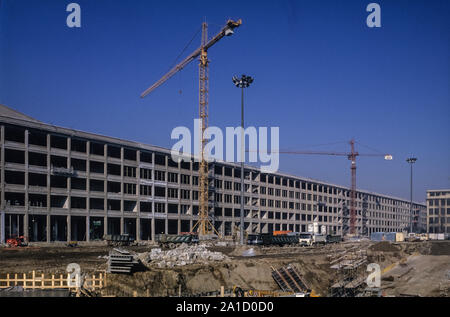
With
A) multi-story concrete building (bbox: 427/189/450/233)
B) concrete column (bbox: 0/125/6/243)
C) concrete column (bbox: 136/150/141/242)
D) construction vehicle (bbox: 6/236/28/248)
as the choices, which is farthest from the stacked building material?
multi-story concrete building (bbox: 427/189/450/233)

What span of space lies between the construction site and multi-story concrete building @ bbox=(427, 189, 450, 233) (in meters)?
48.2

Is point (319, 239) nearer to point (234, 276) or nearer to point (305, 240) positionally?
point (305, 240)

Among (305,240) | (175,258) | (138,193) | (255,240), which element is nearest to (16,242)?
(138,193)

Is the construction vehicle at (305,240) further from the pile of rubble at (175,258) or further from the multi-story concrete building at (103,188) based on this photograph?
the pile of rubble at (175,258)

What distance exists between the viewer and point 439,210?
168 metres

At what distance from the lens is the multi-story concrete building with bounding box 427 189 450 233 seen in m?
166

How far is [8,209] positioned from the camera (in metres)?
68.3

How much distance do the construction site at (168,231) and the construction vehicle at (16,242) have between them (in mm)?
259

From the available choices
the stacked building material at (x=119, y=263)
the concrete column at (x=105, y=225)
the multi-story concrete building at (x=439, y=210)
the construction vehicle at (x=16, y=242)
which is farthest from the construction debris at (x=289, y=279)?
the multi-story concrete building at (x=439, y=210)

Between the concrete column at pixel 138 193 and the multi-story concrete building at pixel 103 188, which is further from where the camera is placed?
the concrete column at pixel 138 193

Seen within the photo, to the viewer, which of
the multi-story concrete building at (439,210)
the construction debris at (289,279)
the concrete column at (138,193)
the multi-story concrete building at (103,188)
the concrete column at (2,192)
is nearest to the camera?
the construction debris at (289,279)

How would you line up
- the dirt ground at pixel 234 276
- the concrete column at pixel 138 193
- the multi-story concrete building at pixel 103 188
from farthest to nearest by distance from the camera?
the concrete column at pixel 138 193
the multi-story concrete building at pixel 103 188
the dirt ground at pixel 234 276

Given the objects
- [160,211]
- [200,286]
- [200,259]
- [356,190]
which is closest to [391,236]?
[160,211]

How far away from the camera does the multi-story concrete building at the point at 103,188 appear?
234 ft
